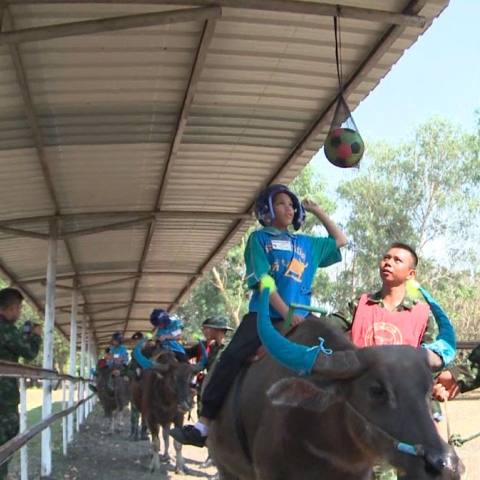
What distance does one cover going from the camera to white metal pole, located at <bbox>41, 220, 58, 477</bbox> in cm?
A: 1171

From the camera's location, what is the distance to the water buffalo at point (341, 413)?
11.2 ft

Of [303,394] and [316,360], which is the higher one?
[316,360]

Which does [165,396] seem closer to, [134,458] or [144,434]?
[134,458]

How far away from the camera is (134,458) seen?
14570mm

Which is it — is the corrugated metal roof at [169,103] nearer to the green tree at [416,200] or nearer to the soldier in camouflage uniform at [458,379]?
the soldier in camouflage uniform at [458,379]

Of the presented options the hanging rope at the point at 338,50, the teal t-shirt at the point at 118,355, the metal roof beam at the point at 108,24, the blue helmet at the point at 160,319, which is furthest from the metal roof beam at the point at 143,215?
the teal t-shirt at the point at 118,355

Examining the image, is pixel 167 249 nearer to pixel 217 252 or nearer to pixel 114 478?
pixel 217 252

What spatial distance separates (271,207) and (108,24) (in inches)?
75.9

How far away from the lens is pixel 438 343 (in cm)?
453

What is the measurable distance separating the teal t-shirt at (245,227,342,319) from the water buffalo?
60cm

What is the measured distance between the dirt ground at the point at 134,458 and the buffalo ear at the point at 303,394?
234 inches

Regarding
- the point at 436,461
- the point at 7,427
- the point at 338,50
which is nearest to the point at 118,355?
the point at 7,427

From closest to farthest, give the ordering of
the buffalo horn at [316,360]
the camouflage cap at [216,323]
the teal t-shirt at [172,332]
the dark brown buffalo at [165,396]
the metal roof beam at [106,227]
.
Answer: the buffalo horn at [316,360], the camouflage cap at [216,323], the dark brown buffalo at [165,396], the metal roof beam at [106,227], the teal t-shirt at [172,332]

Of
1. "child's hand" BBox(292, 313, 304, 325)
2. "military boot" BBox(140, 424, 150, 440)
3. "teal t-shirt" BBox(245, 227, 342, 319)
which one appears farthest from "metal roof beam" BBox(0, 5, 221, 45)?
"military boot" BBox(140, 424, 150, 440)
